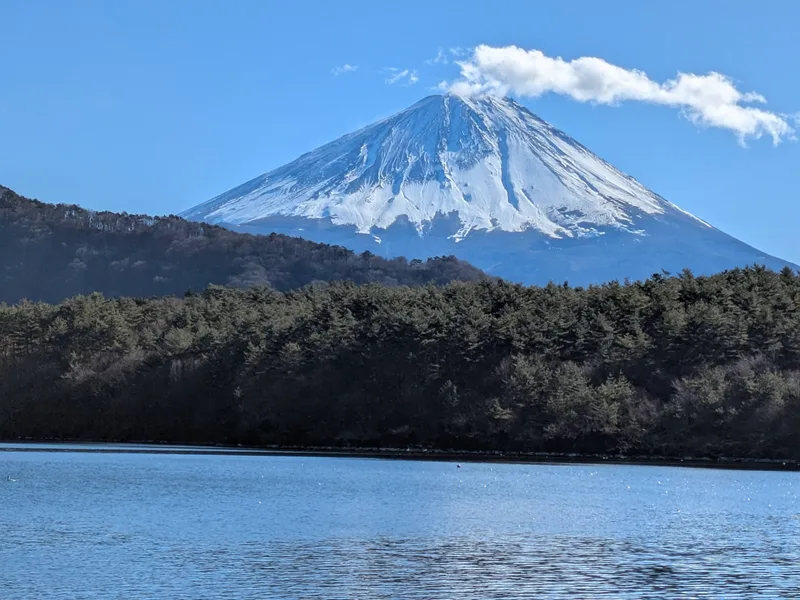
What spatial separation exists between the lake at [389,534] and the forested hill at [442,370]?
19.6 meters

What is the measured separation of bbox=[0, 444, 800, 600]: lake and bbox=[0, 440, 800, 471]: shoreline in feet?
42.7

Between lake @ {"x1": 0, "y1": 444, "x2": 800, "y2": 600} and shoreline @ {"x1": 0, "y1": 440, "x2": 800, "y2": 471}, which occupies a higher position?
shoreline @ {"x1": 0, "y1": 440, "x2": 800, "y2": 471}

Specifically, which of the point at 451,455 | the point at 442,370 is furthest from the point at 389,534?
the point at 442,370

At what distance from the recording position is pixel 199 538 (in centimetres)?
3884

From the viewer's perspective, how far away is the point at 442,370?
98250 millimetres

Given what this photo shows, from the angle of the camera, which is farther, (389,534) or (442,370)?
(442,370)

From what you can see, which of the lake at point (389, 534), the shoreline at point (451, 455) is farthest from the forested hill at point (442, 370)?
the lake at point (389, 534)

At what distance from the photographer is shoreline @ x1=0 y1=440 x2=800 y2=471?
82.4m

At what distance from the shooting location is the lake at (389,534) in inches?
1224

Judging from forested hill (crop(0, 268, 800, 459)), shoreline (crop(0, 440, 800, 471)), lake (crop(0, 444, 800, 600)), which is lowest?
lake (crop(0, 444, 800, 600))

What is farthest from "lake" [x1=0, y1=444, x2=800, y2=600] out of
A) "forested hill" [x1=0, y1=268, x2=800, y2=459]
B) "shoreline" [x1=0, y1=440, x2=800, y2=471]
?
"forested hill" [x1=0, y1=268, x2=800, y2=459]

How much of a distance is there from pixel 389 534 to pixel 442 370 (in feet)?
187

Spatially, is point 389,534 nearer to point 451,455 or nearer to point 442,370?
point 451,455

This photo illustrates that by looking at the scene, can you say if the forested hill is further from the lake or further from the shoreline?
the lake
